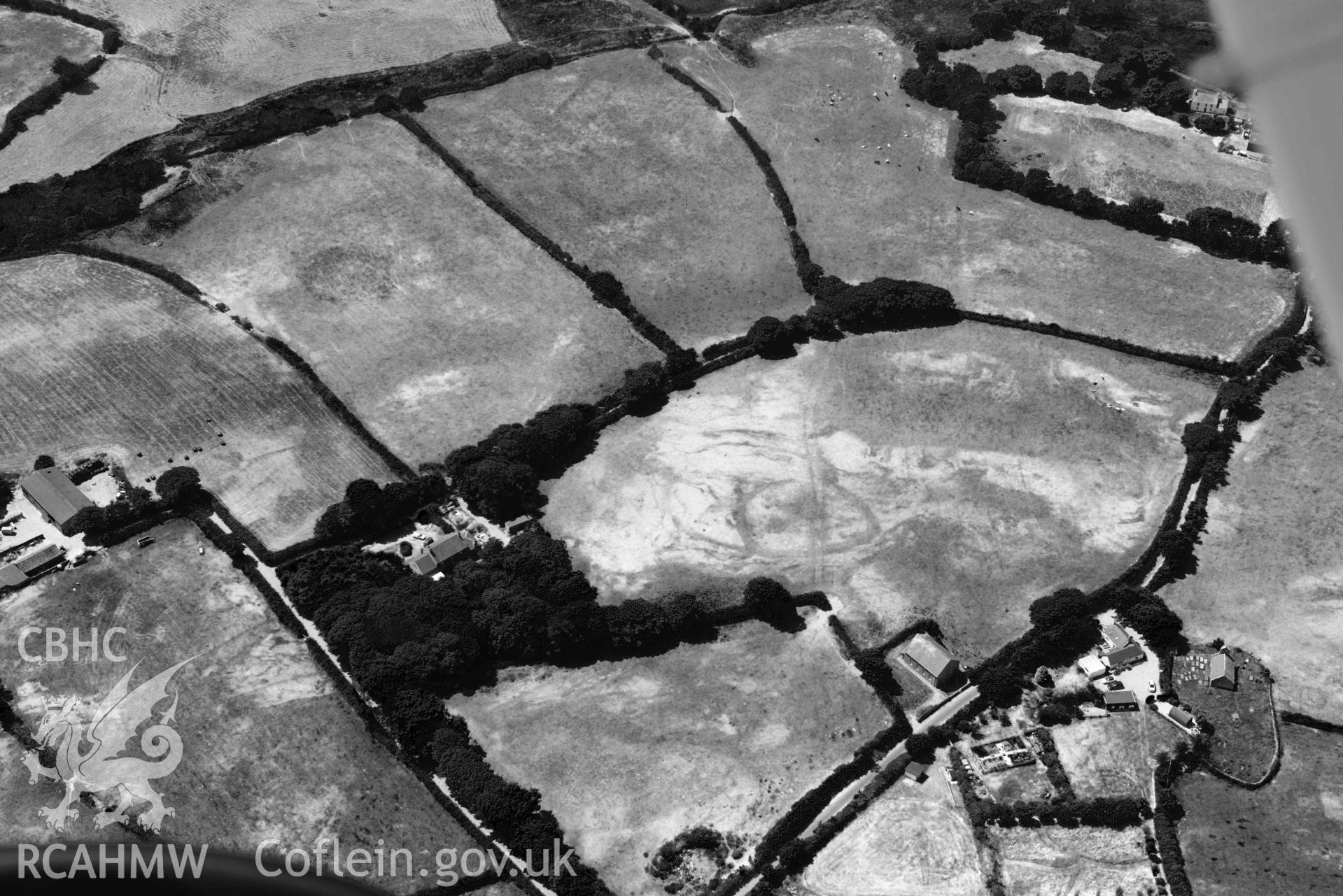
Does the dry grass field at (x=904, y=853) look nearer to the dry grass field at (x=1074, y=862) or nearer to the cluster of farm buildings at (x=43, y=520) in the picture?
the dry grass field at (x=1074, y=862)

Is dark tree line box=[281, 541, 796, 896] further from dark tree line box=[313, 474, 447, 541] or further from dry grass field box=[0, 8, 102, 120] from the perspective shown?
dry grass field box=[0, 8, 102, 120]

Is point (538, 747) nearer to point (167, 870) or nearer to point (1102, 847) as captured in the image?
point (1102, 847)

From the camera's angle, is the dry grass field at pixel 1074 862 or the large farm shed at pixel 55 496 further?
the large farm shed at pixel 55 496

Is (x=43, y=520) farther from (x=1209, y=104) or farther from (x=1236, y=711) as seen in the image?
(x=1209, y=104)

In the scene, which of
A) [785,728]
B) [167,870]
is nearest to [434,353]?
[785,728]
